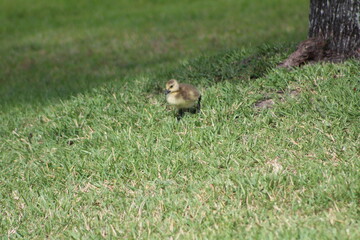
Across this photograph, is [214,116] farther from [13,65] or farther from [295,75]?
[13,65]

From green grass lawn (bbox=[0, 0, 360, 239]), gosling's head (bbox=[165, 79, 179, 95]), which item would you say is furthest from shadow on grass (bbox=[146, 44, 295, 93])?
gosling's head (bbox=[165, 79, 179, 95])

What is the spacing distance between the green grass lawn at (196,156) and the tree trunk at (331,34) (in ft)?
1.10

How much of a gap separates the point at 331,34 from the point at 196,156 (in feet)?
9.16

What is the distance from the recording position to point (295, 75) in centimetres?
668

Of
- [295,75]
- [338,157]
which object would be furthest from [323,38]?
[338,157]

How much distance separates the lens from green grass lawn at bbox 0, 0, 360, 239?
14.2ft

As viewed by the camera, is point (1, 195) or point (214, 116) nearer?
point (1, 195)

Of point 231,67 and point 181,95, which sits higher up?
point 181,95

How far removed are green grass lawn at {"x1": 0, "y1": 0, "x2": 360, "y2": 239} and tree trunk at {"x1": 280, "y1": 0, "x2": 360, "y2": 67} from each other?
0.33 meters

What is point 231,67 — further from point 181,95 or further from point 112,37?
point 112,37

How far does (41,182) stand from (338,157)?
9.82 feet

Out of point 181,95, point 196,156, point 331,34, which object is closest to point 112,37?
point 331,34

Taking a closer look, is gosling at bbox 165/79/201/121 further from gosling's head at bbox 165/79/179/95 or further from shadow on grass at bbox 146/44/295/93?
shadow on grass at bbox 146/44/295/93

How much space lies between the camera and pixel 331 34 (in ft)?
22.8
